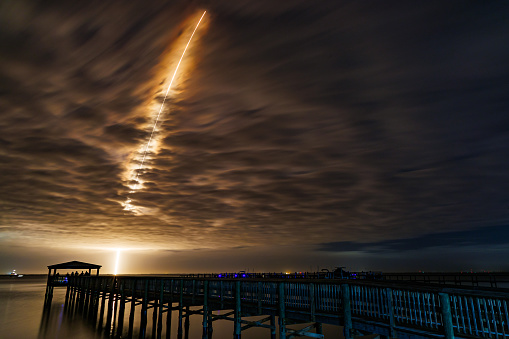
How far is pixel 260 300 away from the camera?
18281 millimetres

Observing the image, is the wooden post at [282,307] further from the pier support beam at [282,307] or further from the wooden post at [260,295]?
the wooden post at [260,295]

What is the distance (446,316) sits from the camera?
10.0 metres

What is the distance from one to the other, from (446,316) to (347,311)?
14.8ft

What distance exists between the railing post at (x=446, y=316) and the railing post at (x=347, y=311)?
4.27 m

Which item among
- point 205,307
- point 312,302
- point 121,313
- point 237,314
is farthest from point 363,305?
point 121,313

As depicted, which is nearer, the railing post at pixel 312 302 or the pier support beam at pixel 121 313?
the railing post at pixel 312 302

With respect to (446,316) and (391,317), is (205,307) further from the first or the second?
(446,316)

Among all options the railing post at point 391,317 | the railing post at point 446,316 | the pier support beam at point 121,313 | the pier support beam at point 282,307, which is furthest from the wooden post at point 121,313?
the railing post at point 446,316

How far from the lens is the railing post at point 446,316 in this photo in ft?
32.7

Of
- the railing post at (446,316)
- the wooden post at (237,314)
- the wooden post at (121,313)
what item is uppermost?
the railing post at (446,316)

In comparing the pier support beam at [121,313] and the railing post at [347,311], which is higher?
the railing post at [347,311]

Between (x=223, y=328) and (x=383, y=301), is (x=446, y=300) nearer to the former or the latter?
(x=383, y=301)

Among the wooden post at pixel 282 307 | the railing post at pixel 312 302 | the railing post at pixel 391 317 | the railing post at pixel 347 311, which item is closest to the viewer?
the railing post at pixel 391 317

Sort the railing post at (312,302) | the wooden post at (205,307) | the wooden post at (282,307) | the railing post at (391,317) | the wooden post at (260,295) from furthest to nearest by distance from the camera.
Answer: the wooden post at (205,307)
the wooden post at (260,295)
the wooden post at (282,307)
the railing post at (312,302)
the railing post at (391,317)
